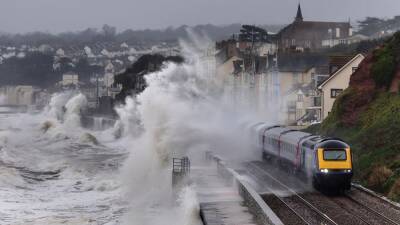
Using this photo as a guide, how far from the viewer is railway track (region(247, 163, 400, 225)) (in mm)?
22562

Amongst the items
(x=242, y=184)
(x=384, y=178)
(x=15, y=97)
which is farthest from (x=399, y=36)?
(x=15, y=97)

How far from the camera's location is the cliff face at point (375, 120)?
3045cm

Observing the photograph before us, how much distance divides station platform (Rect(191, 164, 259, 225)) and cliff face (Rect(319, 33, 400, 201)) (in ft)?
20.5

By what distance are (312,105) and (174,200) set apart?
40903 millimetres

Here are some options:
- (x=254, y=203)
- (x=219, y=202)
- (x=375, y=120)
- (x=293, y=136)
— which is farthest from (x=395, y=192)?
(x=375, y=120)

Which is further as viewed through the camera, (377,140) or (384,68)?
(384,68)

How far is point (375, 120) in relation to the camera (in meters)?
38.9

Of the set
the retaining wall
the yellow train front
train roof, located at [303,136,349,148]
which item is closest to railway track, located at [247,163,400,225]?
the yellow train front

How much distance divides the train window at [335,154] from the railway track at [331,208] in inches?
61.0

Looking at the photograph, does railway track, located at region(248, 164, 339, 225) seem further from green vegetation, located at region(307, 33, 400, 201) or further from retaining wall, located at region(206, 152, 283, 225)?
green vegetation, located at region(307, 33, 400, 201)

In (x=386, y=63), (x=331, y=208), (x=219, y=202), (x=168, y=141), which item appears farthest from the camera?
(x=168, y=141)

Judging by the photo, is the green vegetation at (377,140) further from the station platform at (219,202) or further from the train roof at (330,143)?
the station platform at (219,202)

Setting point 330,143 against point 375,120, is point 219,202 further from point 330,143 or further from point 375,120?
point 375,120

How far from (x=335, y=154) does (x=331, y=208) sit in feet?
11.5
